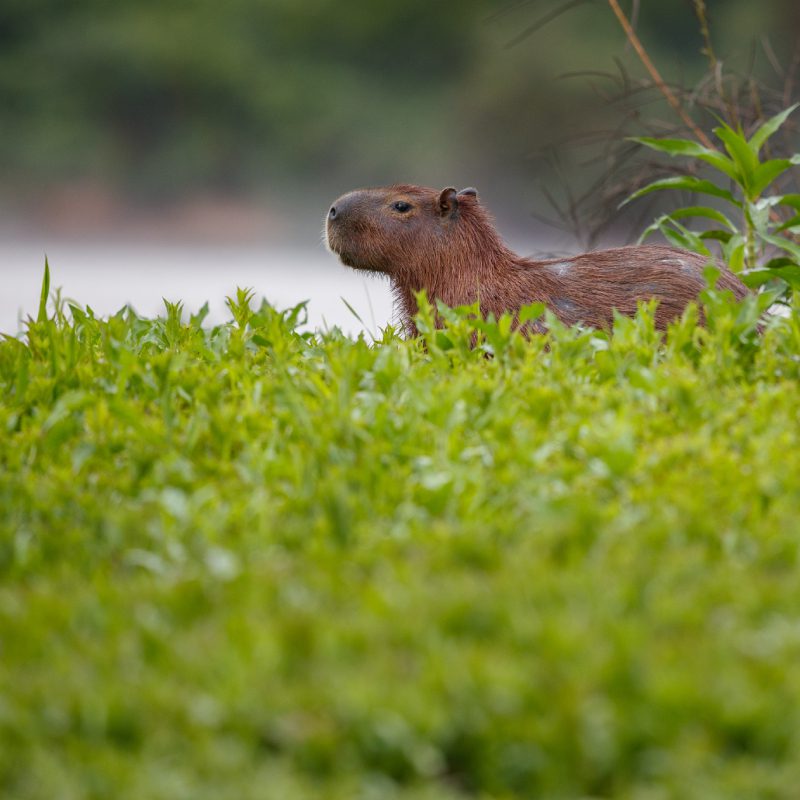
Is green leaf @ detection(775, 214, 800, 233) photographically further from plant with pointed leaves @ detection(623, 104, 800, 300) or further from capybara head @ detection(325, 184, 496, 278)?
capybara head @ detection(325, 184, 496, 278)

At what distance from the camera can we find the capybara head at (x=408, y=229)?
16.3 ft

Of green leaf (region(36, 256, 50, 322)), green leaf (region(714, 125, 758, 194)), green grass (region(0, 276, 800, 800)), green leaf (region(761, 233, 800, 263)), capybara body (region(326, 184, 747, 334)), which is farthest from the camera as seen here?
green leaf (region(714, 125, 758, 194))

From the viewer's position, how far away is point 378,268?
507cm

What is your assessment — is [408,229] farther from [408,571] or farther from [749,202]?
[408,571]

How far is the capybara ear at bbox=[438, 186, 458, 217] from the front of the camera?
4977 mm

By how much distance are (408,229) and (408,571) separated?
9.90 feet

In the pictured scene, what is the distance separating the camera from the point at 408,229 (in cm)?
497

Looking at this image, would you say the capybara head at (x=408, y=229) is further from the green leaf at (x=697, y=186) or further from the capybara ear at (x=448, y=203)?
the green leaf at (x=697, y=186)

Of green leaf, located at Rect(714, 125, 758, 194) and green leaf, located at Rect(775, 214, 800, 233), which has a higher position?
green leaf, located at Rect(714, 125, 758, 194)

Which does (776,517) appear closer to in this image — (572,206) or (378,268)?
(378,268)

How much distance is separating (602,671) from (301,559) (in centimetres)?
72

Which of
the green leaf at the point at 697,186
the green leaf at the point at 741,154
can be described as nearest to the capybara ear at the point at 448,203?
the green leaf at the point at 697,186

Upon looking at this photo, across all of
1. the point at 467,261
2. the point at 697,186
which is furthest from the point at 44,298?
the point at 697,186

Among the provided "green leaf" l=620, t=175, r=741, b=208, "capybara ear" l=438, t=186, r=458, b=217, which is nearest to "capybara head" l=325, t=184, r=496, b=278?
"capybara ear" l=438, t=186, r=458, b=217
